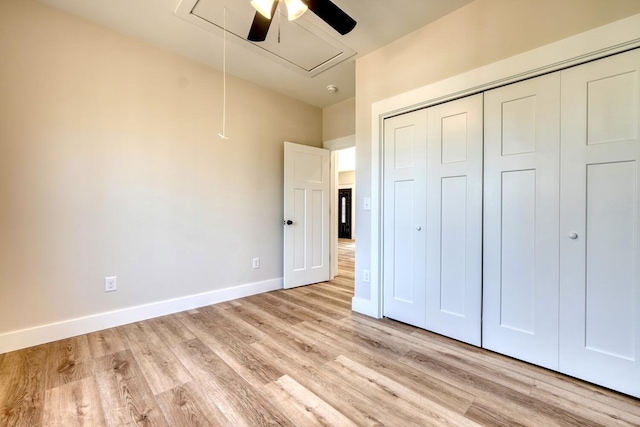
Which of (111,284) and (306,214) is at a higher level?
(306,214)

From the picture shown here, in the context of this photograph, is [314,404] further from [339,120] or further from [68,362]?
[339,120]

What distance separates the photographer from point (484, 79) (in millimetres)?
1939

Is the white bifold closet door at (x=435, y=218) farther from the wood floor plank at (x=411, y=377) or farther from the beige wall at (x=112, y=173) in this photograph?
the beige wall at (x=112, y=173)

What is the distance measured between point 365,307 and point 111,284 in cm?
228

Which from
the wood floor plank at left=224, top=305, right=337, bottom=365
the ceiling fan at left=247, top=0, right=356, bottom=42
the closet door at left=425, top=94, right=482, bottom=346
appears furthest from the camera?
the closet door at left=425, top=94, right=482, bottom=346

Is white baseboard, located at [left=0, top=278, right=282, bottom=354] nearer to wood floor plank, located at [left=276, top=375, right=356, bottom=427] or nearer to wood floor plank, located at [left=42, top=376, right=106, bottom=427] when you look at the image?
wood floor plank, located at [left=42, top=376, right=106, bottom=427]

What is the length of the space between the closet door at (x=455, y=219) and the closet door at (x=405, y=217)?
0.22 feet

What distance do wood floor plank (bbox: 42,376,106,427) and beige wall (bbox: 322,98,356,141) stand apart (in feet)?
11.2

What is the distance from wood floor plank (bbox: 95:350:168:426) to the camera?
131 cm

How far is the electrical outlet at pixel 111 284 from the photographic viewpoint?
2.33m

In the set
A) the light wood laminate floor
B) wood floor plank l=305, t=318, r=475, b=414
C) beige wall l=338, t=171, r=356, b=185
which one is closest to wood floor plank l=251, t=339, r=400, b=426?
the light wood laminate floor

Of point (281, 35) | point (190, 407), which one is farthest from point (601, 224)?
point (281, 35)

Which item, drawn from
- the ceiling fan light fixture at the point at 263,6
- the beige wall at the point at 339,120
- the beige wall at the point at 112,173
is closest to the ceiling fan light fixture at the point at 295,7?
the ceiling fan light fixture at the point at 263,6

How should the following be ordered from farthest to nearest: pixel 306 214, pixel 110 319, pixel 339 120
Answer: pixel 339 120, pixel 306 214, pixel 110 319
